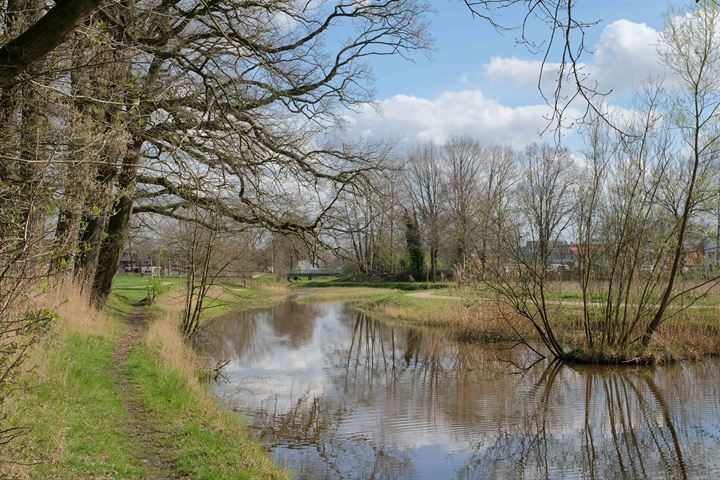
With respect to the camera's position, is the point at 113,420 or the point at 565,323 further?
the point at 565,323

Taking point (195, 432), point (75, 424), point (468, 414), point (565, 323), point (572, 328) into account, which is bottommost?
point (468, 414)

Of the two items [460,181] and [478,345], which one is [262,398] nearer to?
[478,345]

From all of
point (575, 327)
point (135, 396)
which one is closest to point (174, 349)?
point (135, 396)

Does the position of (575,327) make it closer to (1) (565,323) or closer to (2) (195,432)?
(1) (565,323)

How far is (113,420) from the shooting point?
765 centimetres

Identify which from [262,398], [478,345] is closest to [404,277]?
[478,345]

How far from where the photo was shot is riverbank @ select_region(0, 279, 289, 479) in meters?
5.64

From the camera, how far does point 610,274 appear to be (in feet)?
56.6

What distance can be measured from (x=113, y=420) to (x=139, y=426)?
0.33 m

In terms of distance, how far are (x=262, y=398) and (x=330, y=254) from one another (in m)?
3.67

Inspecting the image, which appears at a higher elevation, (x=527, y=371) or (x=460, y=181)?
(x=460, y=181)

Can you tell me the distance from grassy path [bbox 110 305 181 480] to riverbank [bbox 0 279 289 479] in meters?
0.01

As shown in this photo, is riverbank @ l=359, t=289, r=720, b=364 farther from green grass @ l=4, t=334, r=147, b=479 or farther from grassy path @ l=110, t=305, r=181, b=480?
green grass @ l=4, t=334, r=147, b=479

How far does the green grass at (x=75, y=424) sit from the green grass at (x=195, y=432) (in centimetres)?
50
